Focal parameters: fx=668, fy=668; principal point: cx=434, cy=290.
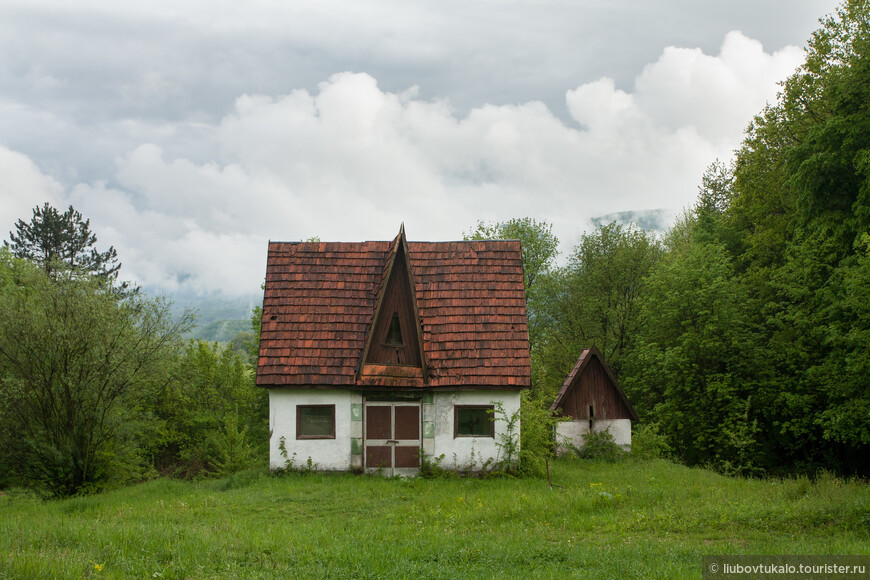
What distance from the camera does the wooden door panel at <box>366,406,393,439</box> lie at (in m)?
19.1

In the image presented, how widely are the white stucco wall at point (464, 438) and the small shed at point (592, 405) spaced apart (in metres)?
6.70

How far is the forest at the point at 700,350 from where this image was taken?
58.0 ft

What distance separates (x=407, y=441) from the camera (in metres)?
19.1

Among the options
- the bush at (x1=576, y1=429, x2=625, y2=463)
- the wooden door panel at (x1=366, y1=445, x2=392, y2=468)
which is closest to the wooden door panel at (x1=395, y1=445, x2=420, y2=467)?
the wooden door panel at (x1=366, y1=445, x2=392, y2=468)

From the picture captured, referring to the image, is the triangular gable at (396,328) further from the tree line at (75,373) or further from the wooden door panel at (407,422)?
the tree line at (75,373)

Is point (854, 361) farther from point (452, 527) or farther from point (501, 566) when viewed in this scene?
point (501, 566)

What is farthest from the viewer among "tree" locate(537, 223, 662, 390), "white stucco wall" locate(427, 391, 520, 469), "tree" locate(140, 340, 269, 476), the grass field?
"tree" locate(537, 223, 662, 390)

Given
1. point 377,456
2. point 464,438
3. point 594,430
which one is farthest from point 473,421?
point 594,430

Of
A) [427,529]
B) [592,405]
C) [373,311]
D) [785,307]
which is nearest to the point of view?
[427,529]

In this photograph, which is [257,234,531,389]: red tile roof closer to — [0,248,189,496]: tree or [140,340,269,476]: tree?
[0,248,189,496]: tree

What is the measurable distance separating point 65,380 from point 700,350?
77.1 feet

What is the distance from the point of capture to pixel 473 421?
19109 millimetres

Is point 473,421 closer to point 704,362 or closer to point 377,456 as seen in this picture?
point 377,456

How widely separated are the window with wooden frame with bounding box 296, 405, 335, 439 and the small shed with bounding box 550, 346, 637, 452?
954 centimetres
